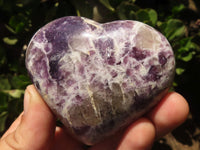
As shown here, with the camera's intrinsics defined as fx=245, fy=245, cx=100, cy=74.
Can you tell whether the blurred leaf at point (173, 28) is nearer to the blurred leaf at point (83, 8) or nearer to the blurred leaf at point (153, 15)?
the blurred leaf at point (153, 15)

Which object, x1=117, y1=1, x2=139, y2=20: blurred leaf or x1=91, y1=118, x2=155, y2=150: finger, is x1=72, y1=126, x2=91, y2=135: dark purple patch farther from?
x1=117, y1=1, x2=139, y2=20: blurred leaf

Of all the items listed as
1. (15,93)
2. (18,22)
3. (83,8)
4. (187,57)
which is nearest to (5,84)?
(15,93)

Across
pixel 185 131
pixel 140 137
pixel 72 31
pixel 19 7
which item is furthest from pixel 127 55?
pixel 185 131

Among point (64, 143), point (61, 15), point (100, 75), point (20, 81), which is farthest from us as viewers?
point (61, 15)

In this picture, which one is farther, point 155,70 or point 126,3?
point 126,3

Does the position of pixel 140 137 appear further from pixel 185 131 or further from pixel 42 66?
pixel 185 131

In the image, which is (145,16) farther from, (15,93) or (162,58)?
(15,93)
